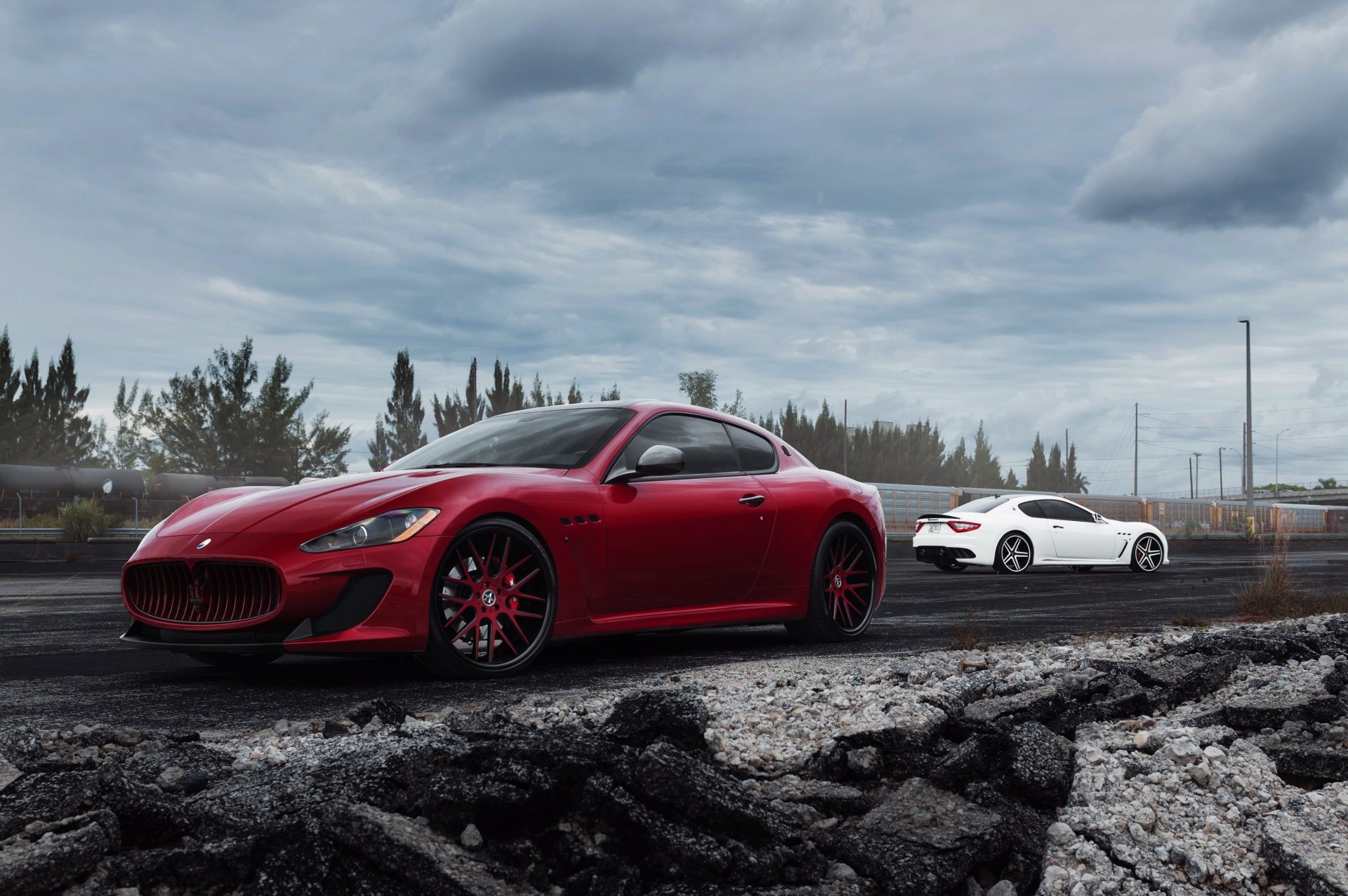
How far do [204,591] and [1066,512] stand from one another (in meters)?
15.2

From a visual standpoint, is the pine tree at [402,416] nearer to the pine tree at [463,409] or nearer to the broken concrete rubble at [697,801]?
the pine tree at [463,409]

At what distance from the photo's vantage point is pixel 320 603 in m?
5.02

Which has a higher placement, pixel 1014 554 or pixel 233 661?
pixel 1014 554

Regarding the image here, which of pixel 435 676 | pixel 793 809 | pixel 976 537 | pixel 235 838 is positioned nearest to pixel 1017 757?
pixel 793 809

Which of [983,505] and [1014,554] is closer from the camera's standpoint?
[1014,554]

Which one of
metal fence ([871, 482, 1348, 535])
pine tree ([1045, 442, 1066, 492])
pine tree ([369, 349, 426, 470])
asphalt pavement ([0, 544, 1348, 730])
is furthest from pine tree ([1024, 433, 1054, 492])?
asphalt pavement ([0, 544, 1348, 730])

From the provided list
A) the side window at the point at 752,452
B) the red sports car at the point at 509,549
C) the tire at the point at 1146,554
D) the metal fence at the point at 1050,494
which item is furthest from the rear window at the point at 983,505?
the side window at the point at 752,452

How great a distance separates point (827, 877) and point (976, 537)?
1486 cm

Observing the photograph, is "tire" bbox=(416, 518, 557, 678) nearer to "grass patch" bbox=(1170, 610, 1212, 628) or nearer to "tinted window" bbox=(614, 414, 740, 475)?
"tinted window" bbox=(614, 414, 740, 475)

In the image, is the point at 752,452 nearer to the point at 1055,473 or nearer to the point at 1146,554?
the point at 1146,554

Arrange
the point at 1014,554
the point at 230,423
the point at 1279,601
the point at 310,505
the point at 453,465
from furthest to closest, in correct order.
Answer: the point at 230,423 < the point at 1014,554 < the point at 1279,601 < the point at 453,465 < the point at 310,505

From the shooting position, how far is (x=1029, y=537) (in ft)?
57.0

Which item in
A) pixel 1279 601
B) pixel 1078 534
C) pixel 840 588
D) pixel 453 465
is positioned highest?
pixel 453 465

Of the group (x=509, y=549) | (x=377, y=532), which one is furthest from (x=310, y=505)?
(x=509, y=549)
